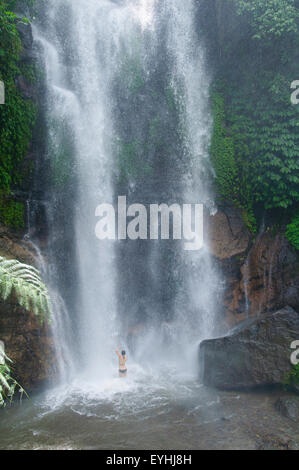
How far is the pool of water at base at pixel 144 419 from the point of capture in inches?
201

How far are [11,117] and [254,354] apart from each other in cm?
832

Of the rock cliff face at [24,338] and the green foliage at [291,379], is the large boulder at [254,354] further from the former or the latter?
the rock cliff face at [24,338]

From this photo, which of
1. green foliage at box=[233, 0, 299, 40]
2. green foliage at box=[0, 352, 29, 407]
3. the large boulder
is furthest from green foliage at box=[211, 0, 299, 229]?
green foliage at box=[0, 352, 29, 407]

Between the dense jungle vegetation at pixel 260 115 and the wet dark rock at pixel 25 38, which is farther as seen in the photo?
the dense jungle vegetation at pixel 260 115

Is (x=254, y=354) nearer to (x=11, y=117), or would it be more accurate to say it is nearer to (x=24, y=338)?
(x=24, y=338)

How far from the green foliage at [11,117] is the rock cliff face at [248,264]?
577 cm

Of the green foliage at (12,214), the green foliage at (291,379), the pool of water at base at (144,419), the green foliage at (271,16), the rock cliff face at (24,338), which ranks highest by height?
the green foliage at (271,16)

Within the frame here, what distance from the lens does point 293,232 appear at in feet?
30.3

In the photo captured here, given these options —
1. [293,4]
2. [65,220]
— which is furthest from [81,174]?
[293,4]

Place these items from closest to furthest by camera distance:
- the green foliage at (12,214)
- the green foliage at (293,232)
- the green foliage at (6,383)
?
the green foliage at (6,383)
the green foliage at (12,214)
the green foliage at (293,232)

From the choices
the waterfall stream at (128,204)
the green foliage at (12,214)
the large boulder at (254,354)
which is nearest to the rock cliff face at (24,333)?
the green foliage at (12,214)

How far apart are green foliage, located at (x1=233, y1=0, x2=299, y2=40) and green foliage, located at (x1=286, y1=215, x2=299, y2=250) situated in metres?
5.83

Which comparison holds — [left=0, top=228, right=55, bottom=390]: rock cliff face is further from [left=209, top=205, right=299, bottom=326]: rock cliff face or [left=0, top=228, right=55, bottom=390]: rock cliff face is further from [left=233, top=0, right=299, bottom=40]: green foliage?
[left=233, top=0, right=299, bottom=40]: green foliage

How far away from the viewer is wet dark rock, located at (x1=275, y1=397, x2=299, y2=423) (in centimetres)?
591
